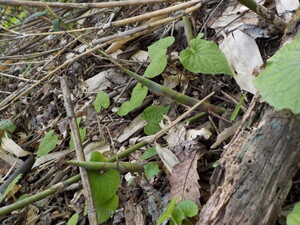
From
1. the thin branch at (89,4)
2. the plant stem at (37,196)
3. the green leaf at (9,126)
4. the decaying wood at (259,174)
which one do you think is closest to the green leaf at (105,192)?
the plant stem at (37,196)

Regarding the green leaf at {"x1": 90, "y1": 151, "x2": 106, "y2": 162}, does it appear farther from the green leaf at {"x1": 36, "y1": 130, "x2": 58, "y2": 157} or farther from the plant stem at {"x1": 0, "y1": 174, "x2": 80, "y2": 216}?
the green leaf at {"x1": 36, "y1": 130, "x2": 58, "y2": 157}

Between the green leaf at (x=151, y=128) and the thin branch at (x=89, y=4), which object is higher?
the thin branch at (x=89, y=4)

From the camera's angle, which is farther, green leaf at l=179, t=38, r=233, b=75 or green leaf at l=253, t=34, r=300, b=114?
green leaf at l=179, t=38, r=233, b=75

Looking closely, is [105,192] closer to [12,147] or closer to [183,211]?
[183,211]

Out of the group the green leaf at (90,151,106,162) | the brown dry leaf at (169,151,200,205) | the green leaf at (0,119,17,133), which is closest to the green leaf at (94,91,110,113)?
the green leaf at (90,151,106,162)

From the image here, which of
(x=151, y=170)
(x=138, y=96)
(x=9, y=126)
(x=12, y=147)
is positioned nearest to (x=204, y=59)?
(x=138, y=96)

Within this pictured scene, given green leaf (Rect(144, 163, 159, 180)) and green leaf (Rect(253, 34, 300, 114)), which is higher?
green leaf (Rect(253, 34, 300, 114))

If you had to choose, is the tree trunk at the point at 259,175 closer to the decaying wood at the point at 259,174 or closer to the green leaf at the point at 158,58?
the decaying wood at the point at 259,174
